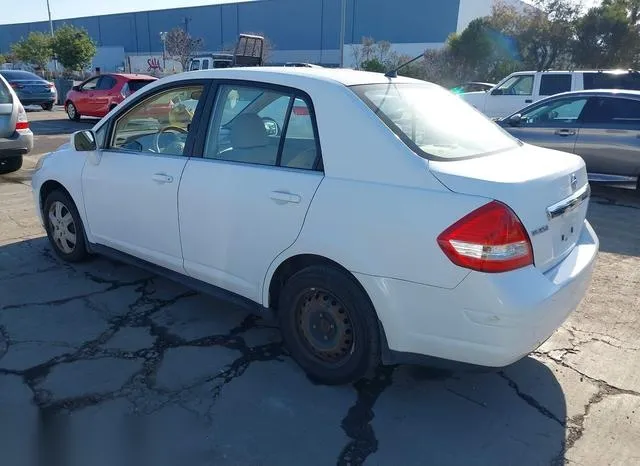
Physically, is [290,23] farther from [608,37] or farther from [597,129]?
[597,129]

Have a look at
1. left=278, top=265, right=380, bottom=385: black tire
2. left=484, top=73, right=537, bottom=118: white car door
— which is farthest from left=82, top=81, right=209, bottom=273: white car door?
left=484, top=73, right=537, bottom=118: white car door

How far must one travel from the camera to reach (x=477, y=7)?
164 ft

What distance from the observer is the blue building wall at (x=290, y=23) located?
166ft

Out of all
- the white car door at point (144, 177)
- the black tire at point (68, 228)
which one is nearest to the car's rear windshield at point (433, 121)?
the white car door at point (144, 177)

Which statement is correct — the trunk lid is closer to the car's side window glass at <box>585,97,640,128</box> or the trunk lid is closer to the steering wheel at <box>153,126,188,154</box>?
the steering wheel at <box>153,126,188,154</box>

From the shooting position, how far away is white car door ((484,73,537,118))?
42.4 ft

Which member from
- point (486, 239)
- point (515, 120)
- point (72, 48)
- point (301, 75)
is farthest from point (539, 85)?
point (72, 48)

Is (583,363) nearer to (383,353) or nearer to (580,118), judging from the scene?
(383,353)

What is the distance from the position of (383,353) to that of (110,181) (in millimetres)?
2497

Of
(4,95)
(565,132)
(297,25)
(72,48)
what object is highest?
(297,25)

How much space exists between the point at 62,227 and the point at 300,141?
2.79m

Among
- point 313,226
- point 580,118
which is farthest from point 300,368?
point 580,118

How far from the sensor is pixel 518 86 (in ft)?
43.1

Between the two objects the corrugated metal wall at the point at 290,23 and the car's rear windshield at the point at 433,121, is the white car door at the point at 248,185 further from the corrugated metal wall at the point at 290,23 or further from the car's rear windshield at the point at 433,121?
the corrugated metal wall at the point at 290,23
